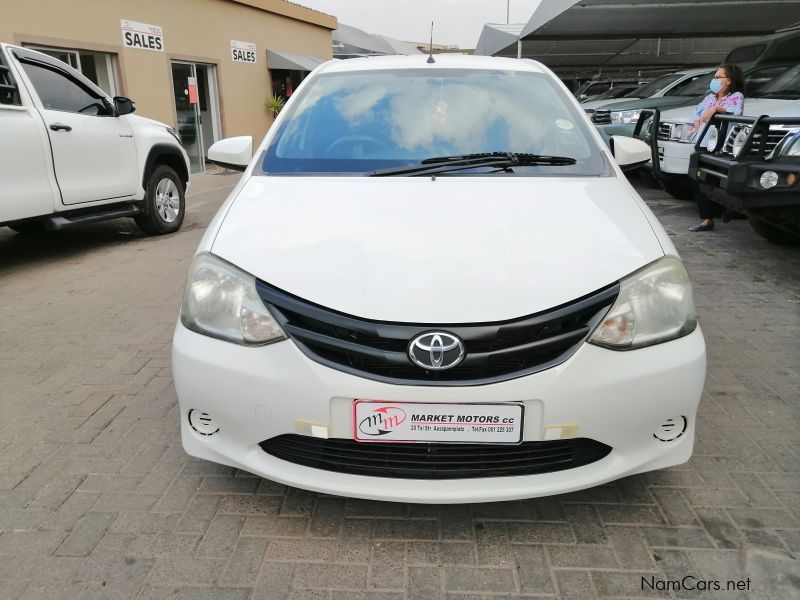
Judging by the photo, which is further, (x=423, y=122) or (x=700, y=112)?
(x=700, y=112)

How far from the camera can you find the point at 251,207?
2.60m

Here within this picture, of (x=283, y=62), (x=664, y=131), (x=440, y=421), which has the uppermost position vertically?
(x=283, y=62)

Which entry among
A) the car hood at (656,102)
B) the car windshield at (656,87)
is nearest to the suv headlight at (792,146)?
the car hood at (656,102)

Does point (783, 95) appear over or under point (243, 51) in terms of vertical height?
under

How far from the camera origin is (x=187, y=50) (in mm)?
13586

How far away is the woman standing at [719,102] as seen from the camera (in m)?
6.80

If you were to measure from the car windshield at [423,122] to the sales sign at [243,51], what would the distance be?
1321 centimetres

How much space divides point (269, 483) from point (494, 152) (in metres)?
1.74

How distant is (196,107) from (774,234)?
38.2 ft

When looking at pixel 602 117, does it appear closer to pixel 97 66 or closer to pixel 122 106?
pixel 122 106

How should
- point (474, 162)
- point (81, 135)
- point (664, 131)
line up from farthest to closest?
point (664, 131)
point (81, 135)
point (474, 162)

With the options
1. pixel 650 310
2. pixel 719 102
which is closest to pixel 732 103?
pixel 719 102

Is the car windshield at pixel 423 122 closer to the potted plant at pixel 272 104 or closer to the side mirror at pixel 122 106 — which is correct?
the side mirror at pixel 122 106

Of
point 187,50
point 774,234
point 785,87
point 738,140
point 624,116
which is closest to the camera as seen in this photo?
point 738,140
